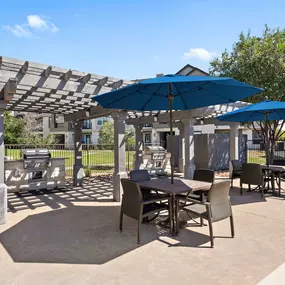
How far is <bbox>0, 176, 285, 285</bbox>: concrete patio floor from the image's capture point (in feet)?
9.23

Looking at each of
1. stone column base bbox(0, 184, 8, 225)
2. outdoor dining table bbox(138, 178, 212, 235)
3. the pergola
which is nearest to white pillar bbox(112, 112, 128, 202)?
the pergola

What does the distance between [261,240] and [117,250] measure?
7.25ft

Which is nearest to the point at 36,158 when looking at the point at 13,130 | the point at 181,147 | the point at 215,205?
the point at 215,205

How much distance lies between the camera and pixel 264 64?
9.69m

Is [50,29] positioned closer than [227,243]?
No

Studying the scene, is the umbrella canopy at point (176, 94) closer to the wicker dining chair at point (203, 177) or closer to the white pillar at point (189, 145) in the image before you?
the wicker dining chair at point (203, 177)

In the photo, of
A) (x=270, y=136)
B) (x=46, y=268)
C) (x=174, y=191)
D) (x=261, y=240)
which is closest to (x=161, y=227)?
(x=174, y=191)

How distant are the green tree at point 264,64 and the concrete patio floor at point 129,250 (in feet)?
19.2

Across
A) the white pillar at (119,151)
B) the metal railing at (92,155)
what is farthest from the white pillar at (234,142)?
the white pillar at (119,151)

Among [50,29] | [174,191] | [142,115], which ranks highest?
[50,29]

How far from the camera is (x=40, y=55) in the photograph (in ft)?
25.5

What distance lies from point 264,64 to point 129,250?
9200 millimetres

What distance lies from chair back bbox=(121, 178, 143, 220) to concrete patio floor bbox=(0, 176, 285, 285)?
0.41 meters

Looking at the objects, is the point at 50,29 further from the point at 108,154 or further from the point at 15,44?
the point at 108,154
